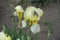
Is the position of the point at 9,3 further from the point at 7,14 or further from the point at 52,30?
the point at 52,30

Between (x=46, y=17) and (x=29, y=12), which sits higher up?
(x=29, y=12)

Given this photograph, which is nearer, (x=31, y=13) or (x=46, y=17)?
(x=31, y=13)

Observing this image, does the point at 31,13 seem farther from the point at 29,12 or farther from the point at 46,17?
the point at 46,17

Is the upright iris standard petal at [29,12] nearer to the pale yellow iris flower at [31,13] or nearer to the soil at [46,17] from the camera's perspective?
the pale yellow iris flower at [31,13]

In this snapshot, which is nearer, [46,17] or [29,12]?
[29,12]

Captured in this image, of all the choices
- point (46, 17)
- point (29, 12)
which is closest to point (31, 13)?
point (29, 12)

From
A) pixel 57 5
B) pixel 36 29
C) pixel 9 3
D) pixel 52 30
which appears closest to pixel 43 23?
pixel 52 30

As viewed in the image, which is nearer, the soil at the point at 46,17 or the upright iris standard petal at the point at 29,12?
the upright iris standard petal at the point at 29,12

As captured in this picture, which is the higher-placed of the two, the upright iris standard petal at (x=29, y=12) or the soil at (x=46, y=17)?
the upright iris standard petal at (x=29, y=12)

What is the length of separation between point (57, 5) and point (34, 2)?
0.47 meters

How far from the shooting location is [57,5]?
13.8 ft

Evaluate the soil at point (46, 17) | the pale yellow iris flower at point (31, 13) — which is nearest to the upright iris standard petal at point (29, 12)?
the pale yellow iris flower at point (31, 13)

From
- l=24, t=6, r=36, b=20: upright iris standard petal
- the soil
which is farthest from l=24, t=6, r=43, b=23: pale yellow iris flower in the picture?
the soil

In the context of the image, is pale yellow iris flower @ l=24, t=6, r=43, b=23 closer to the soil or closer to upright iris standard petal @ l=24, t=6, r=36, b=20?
upright iris standard petal @ l=24, t=6, r=36, b=20
